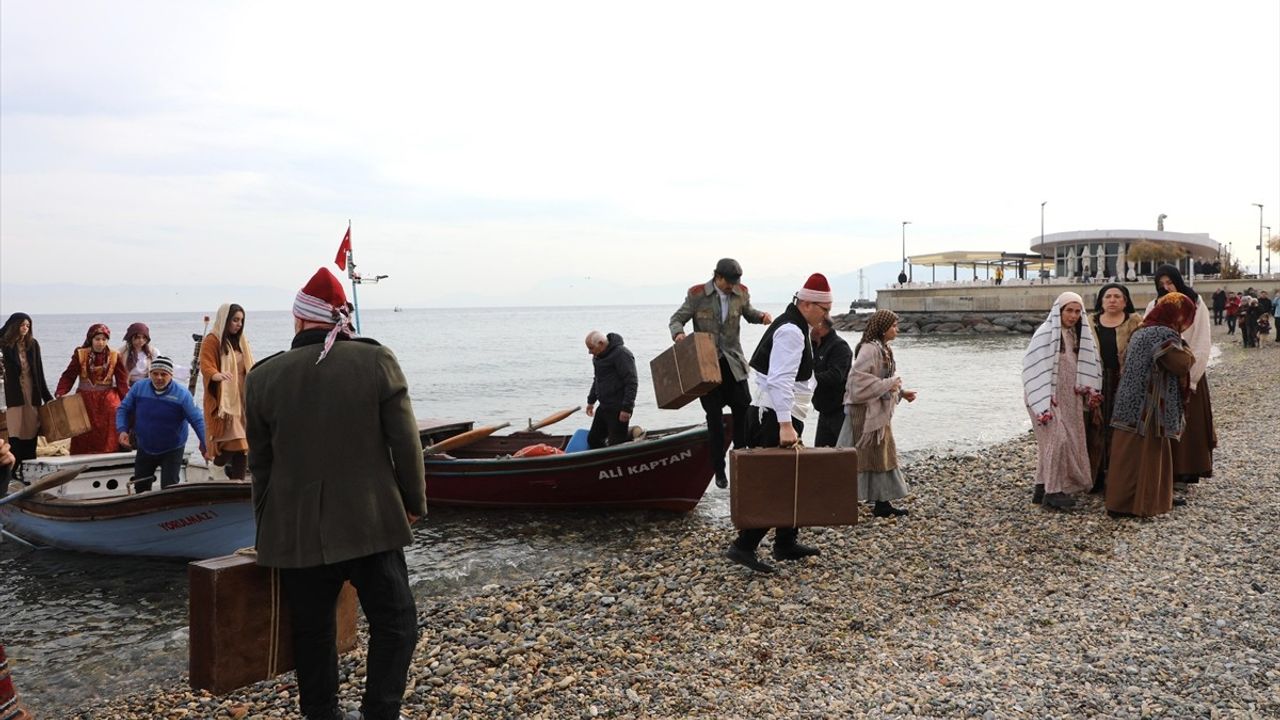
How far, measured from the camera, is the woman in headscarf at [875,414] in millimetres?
7082

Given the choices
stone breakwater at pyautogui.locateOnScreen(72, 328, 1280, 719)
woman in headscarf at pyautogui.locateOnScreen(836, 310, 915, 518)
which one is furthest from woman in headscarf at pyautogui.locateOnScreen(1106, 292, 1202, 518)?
woman in headscarf at pyautogui.locateOnScreen(836, 310, 915, 518)

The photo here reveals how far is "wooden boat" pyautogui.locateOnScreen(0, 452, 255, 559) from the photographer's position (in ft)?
25.0

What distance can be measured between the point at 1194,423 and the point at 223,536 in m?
8.73

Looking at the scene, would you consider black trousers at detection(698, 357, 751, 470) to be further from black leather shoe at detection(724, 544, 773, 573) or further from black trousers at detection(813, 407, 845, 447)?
black leather shoe at detection(724, 544, 773, 573)

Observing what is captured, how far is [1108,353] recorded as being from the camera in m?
7.23

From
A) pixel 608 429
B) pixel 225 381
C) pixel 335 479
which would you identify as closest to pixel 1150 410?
pixel 608 429

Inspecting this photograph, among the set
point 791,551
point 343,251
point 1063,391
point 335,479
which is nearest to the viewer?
point 335,479

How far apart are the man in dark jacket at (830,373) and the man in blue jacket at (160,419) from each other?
550 cm

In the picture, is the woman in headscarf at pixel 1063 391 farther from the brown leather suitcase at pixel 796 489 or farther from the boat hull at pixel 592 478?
the boat hull at pixel 592 478

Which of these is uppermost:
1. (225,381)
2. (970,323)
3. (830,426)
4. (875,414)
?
(970,323)

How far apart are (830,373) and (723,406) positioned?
44.1 inches

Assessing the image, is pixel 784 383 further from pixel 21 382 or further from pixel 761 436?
pixel 21 382

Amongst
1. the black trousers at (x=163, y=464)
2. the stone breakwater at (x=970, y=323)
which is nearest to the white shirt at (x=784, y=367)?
the black trousers at (x=163, y=464)

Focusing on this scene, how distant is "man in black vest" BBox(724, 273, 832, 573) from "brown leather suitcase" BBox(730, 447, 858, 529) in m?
0.15
